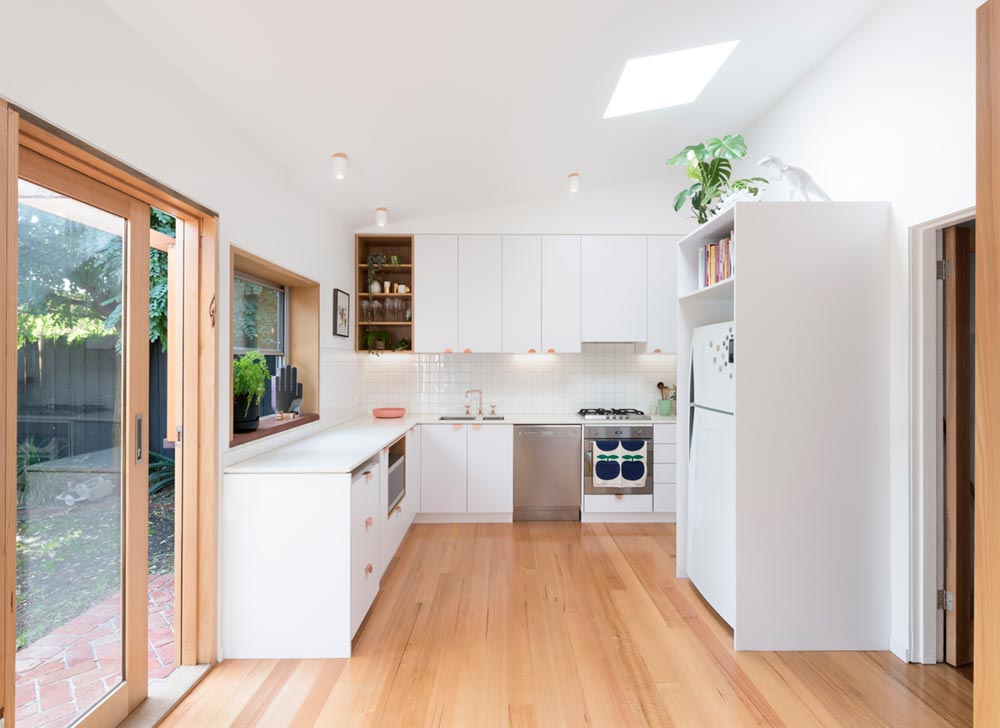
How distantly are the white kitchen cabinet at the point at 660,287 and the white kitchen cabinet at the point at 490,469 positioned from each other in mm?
1606

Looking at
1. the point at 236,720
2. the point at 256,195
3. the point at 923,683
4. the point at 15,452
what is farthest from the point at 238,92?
the point at 923,683

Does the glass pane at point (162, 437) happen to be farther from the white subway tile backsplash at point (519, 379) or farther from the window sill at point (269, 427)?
the white subway tile backsplash at point (519, 379)

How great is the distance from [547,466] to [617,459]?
0.60 m

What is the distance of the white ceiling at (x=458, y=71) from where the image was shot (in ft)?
5.74

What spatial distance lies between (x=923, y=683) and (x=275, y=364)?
3897mm

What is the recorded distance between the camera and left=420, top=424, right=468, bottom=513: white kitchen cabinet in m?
4.07

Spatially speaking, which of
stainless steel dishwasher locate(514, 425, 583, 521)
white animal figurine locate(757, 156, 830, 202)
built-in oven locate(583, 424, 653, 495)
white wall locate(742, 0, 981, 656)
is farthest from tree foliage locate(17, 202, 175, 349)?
built-in oven locate(583, 424, 653, 495)

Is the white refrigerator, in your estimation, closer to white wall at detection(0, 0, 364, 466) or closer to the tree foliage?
white wall at detection(0, 0, 364, 466)

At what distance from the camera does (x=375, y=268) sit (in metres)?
4.40

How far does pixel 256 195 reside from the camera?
8.22ft

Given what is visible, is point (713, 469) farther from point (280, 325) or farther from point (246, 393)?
point (280, 325)

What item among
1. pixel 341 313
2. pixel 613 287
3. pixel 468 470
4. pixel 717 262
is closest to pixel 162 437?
pixel 341 313

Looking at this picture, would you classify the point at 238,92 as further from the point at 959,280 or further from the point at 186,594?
the point at 959,280

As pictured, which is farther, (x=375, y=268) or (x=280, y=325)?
(x=375, y=268)
